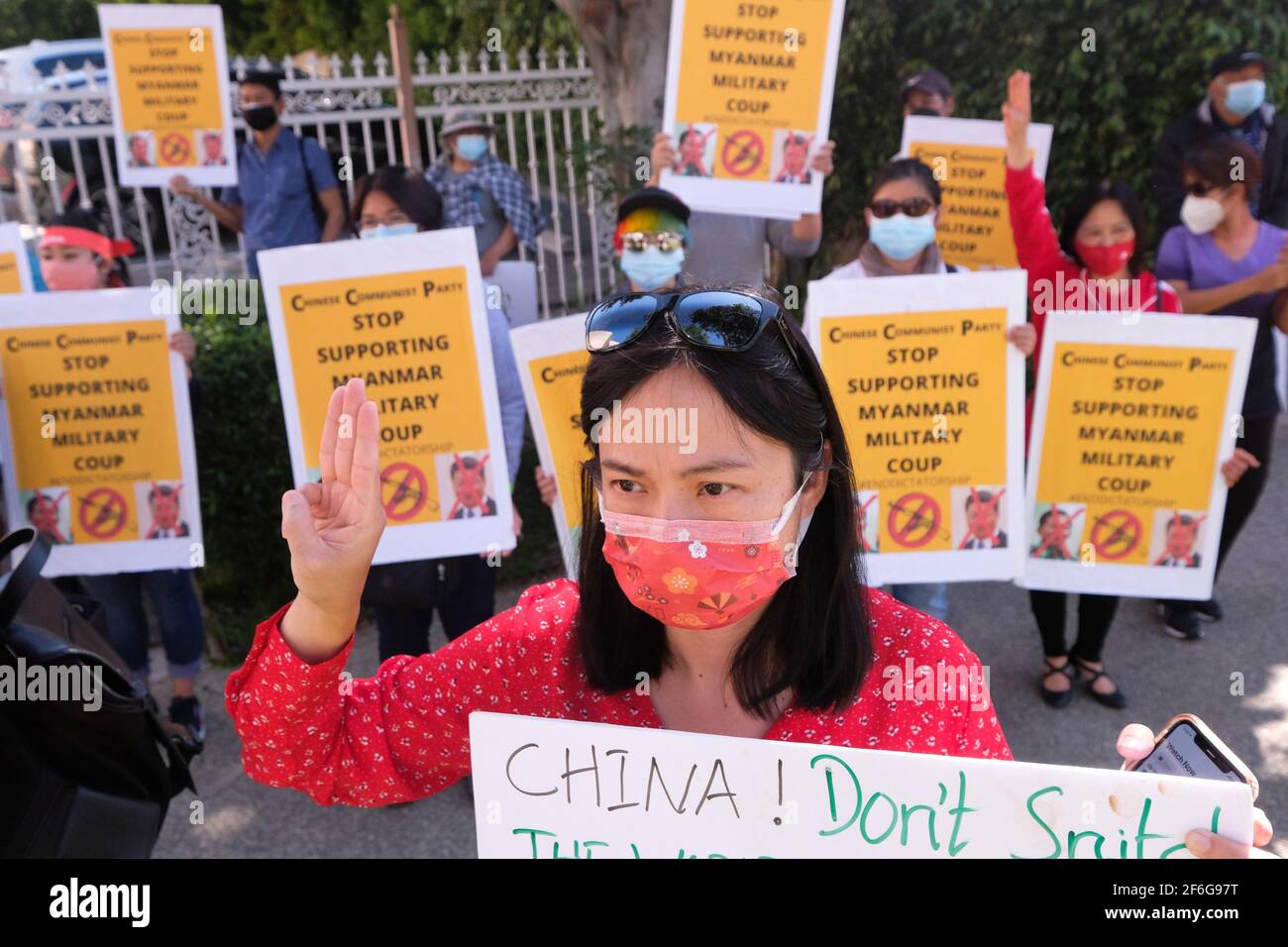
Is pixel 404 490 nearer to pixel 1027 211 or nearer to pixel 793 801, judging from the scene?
pixel 793 801

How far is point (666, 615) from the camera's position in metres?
1.67

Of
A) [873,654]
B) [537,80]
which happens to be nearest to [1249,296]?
[873,654]

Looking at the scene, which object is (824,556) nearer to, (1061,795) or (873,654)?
(873,654)

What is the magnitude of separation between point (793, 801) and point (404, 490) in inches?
83.5

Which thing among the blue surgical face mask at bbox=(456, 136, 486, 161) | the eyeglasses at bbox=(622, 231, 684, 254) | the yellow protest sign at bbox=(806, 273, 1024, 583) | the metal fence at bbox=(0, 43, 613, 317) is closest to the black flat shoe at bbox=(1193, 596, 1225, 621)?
the yellow protest sign at bbox=(806, 273, 1024, 583)

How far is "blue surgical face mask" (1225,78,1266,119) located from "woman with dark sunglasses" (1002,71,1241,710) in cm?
165

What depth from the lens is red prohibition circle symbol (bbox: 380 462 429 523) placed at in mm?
3336

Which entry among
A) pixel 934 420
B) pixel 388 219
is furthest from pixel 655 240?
pixel 934 420

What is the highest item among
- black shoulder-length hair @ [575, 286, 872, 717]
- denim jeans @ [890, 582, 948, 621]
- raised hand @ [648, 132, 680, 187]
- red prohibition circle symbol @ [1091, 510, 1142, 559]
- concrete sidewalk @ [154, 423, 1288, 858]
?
raised hand @ [648, 132, 680, 187]

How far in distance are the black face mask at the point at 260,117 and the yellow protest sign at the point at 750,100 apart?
2899 mm

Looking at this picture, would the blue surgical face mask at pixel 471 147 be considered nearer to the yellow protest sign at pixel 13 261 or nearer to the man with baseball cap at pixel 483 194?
the man with baseball cap at pixel 483 194

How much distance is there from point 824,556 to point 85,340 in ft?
9.72

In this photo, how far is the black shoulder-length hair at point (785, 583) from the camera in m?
1.58

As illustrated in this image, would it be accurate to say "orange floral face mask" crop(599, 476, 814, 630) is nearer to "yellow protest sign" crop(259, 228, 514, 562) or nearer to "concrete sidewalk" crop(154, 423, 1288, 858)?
"yellow protest sign" crop(259, 228, 514, 562)
